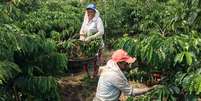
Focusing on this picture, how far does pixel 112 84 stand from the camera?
518 centimetres

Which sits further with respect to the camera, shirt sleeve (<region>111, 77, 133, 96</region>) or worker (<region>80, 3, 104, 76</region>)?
worker (<region>80, 3, 104, 76</region>)

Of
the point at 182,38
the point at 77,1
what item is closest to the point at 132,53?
the point at 182,38

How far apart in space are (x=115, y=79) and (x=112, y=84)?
89mm

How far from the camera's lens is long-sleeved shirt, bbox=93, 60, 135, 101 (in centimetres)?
511

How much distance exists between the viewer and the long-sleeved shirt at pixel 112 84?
201 inches

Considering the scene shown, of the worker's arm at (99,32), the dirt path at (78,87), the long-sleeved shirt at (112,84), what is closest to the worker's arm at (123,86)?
the long-sleeved shirt at (112,84)

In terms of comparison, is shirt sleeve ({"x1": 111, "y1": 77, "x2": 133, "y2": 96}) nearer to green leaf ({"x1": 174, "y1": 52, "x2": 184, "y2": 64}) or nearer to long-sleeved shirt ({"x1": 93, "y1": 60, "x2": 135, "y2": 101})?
long-sleeved shirt ({"x1": 93, "y1": 60, "x2": 135, "y2": 101})

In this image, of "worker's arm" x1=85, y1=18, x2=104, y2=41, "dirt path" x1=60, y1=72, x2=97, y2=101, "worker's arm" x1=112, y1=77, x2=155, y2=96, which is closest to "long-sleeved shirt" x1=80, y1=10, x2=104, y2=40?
"worker's arm" x1=85, y1=18, x2=104, y2=41

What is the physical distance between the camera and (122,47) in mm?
5945

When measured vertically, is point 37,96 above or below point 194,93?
below

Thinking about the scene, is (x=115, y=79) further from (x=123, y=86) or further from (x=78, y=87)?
(x=78, y=87)

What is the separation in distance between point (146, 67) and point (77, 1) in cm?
657

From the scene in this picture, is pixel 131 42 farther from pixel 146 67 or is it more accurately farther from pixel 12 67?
pixel 12 67

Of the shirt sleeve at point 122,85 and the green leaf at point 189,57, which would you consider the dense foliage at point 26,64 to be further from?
the green leaf at point 189,57
